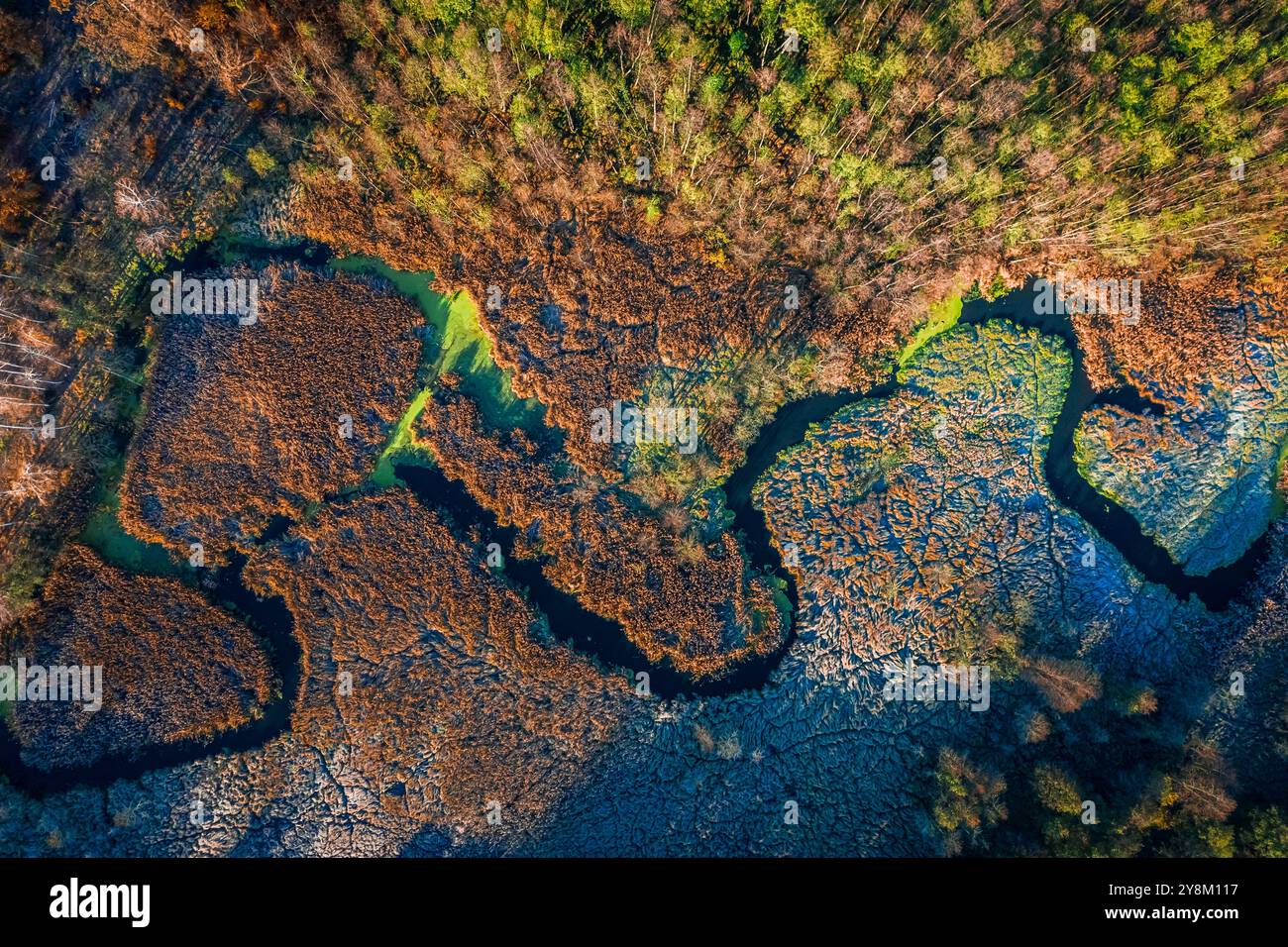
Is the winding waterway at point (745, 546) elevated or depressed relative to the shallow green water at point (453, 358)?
depressed

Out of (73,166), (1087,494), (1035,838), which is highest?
(73,166)

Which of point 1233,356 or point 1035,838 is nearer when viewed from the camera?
point 1035,838

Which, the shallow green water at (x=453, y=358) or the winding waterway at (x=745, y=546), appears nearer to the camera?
the winding waterway at (x=745, y=546)

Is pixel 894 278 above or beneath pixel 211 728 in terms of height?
above

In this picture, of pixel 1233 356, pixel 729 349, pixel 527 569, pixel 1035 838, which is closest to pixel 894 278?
pixel 729 349

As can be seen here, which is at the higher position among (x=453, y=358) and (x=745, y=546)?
(x=453, y=358)

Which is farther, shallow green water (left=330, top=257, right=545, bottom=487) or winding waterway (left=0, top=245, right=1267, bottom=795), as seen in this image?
shallow green water (left=330, top=257, right=545, bottom=487)

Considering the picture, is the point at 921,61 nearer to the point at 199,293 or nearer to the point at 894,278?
the point at 894,278

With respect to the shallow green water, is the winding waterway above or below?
below
